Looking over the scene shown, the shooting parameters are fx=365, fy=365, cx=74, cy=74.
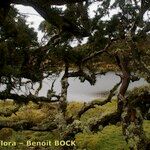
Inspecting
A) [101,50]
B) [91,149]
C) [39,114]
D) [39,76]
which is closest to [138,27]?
[101,50]

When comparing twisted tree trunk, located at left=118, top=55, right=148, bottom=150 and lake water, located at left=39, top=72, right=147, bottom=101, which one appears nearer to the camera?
twisted tree trunk, located at left=118, top=55, right=148, bottom=150

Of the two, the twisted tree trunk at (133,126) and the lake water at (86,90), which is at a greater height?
the lake water at (86,90)

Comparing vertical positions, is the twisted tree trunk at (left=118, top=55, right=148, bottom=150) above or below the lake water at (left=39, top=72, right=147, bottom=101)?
below

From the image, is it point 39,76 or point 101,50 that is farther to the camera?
point 101,50

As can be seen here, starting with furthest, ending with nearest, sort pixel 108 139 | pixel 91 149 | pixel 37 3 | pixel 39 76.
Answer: pixel 108 139 → pixel 91 149 → pixel 39 76 → pixel 37 3

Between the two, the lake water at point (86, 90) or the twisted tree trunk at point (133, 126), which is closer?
the twisted tree trunk at point (133, 126)

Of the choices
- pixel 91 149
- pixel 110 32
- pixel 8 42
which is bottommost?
pixel 91 149

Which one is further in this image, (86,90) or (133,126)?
(86,90)

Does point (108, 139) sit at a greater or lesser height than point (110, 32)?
lesser

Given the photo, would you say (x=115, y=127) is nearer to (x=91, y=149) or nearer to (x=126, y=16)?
(x=91, y=149)

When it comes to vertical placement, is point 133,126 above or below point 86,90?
below

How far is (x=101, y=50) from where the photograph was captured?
1486 centimetres

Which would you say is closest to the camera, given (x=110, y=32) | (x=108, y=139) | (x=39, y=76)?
(x=39, y=76)

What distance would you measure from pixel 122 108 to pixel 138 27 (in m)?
4.30
